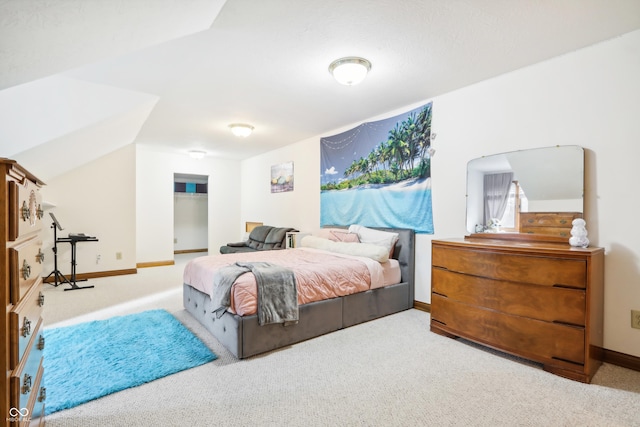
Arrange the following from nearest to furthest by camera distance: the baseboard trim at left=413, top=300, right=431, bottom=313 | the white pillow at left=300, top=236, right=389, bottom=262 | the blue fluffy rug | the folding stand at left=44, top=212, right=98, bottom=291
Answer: the blue fluffy rug → the white pillow at left=300, top=236, right=389, bottom=262 → the baseboard trim at left=413, top=300, right=431, bottom=313 → the folding stand at left=44, top=212, right=98, bottom=291

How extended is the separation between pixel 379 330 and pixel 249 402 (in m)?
1.53

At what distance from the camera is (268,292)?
2471mm

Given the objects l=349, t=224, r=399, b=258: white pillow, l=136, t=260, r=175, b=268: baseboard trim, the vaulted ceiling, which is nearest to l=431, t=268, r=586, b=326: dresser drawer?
l=349, t=224, r=399, b=258: white pillow

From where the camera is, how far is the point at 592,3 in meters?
1.87

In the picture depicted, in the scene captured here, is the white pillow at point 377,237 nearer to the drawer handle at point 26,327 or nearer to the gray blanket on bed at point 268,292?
the gray blanket on bed at point 268,292

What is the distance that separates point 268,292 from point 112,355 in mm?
1313

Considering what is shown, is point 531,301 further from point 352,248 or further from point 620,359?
point 352,248

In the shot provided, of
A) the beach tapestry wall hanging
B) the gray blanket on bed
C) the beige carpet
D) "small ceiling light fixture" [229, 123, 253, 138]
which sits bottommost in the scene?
the beige carpet

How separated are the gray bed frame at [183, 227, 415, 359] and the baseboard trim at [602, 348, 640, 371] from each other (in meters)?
1.71

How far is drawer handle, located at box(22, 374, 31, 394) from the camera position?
1.07 meters

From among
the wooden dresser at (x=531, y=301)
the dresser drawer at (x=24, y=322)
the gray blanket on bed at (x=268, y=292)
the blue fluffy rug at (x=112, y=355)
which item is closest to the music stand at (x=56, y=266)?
the blue fluffy rug at (x=112, y=355)

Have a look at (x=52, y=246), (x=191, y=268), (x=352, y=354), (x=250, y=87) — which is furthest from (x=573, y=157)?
(x=52, y=246)

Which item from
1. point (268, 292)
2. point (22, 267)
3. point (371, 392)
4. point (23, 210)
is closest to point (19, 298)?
point (22, 267)

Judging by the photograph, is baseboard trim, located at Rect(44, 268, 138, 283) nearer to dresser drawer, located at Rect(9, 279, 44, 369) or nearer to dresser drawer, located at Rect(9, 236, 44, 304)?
dresser drawer, located at Rect(9, 279, 44, 369)
